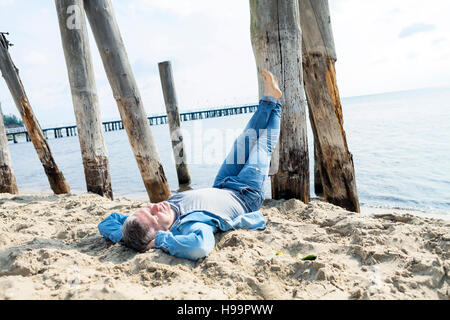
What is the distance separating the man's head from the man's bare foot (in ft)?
5.21

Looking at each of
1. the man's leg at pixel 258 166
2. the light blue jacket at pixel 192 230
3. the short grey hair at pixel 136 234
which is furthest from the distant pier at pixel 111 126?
the short grey hair at pixel 136 234

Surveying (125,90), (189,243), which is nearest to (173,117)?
(125,90)

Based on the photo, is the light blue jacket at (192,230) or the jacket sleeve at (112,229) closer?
the light blue jacket at (192,230)

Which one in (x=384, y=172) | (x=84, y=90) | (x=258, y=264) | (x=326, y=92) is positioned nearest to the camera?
(x=258, y=264)

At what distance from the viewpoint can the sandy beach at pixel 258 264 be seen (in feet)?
6.03

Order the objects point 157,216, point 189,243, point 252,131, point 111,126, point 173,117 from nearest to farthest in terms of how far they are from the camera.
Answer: point 189,243 → point 157,216 → point 252,131 → point 173,117 → point 111,126

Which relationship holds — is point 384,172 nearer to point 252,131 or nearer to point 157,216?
point 252,131

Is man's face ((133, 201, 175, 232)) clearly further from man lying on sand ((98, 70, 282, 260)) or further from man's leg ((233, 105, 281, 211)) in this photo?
man's leg ((233, 105, 281, 211))

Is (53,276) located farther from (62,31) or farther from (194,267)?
(62,31)

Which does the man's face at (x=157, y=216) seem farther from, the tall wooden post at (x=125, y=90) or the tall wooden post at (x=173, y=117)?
the tall wooden post at (x=173, y=117)

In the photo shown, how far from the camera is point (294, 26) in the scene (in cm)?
332

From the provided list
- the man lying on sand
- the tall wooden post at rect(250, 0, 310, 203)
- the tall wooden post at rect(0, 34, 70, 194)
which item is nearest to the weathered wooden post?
the tall wooden post at rect(0, 34, 70, 194)

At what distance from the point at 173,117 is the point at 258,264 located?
6.60 meters

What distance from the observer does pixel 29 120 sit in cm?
570
